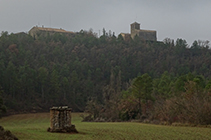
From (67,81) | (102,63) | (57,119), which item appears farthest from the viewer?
(102,63)

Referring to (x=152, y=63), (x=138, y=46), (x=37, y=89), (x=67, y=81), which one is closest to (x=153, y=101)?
(x=67, y=81)

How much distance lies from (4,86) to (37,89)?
1102 cm

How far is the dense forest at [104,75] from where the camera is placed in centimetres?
4466

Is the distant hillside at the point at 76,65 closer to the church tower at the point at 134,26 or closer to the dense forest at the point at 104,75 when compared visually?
the dense forest at the point at 104,75

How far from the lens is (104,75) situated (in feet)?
325

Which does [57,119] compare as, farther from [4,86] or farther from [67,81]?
[67,81]

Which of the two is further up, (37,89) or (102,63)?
(102,63)

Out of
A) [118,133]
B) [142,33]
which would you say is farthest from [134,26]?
[118,133]

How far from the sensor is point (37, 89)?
79688 millimetres

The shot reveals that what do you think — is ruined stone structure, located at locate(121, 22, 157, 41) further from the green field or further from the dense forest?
the green field

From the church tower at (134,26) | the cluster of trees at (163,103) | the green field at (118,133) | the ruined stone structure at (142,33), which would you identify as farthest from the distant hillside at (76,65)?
the green field at (118,133)

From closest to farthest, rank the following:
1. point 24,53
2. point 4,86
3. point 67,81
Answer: point 4,86 → point 67,81 → point 24,53

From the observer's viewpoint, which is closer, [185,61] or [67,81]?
[67,81]

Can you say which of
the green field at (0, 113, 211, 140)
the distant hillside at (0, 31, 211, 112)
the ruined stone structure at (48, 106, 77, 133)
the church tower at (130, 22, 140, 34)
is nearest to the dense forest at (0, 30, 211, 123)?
the distant hillside at (0, 31, 211, 112)
